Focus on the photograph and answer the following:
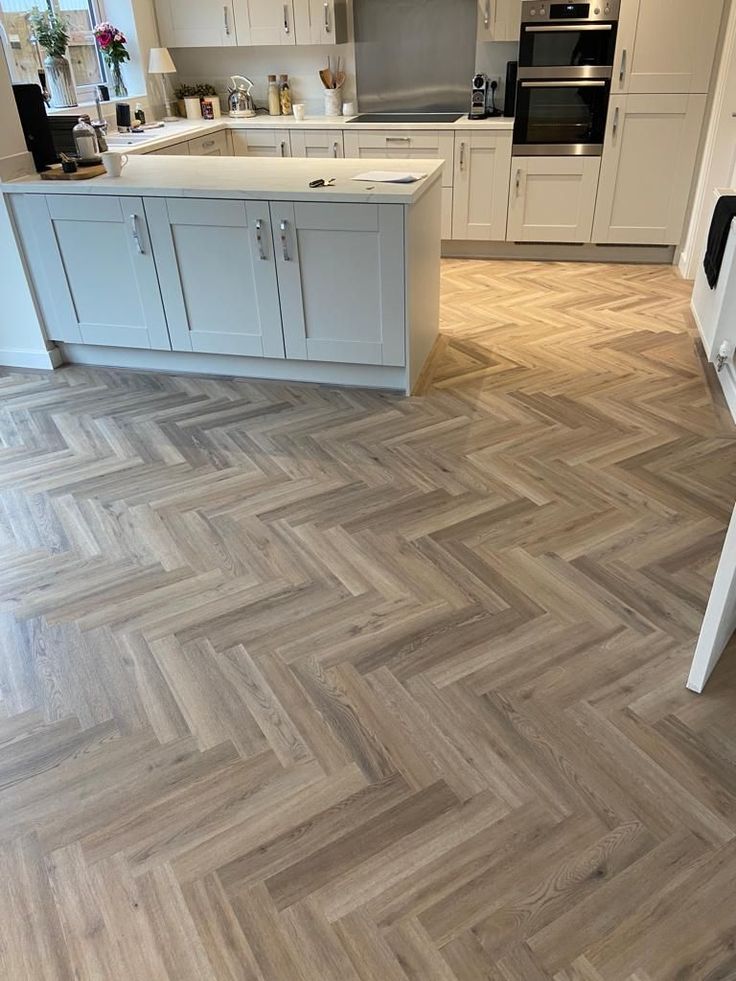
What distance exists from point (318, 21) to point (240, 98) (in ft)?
2.71

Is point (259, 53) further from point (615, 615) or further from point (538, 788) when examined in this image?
point (538, 788)

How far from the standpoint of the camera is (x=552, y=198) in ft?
16.5

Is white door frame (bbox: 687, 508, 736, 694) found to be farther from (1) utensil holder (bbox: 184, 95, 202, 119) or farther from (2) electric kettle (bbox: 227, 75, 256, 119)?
(1) utensil holder (bbox: 184, 95, 202, 119)

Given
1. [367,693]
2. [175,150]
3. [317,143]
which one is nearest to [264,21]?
[317,143]

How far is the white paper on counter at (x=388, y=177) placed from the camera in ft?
10.4

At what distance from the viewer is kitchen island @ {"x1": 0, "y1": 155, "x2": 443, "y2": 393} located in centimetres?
311

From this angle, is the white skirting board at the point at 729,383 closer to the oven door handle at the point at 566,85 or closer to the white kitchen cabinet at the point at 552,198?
the white kitchen cabinet at the point at 552,198

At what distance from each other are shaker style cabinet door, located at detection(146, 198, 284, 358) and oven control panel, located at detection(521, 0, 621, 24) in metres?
2.60

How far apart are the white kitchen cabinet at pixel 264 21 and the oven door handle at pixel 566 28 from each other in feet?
5.50

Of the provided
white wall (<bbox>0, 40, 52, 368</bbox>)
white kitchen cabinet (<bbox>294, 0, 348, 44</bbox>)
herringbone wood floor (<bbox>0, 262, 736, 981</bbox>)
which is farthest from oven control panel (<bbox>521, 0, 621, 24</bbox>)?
white wall (<bbox>0, 40, 52, 368</bbox>)

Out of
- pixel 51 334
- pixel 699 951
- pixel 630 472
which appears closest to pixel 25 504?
pixel 51 334

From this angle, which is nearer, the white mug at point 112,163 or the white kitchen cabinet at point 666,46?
the white mug at point 112,163

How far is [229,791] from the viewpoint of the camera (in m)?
1.68

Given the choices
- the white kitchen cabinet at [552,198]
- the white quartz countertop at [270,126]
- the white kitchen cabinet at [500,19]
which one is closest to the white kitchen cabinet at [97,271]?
the white quartz countertop at [270,126]
